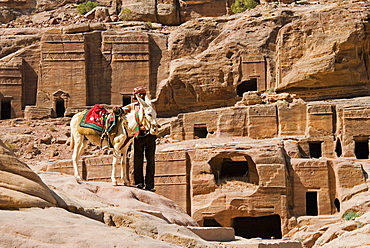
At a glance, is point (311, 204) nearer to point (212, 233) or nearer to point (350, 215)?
point (350, 215)

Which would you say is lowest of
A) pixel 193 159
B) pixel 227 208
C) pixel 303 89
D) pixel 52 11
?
pixel 227 208

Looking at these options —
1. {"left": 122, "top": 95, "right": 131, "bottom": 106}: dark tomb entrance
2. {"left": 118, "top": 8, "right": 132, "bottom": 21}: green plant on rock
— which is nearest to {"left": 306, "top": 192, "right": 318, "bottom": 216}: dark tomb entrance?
{"left": 122, "top": 95, "right": 131, "bottom": 106}: dark tomb entrance

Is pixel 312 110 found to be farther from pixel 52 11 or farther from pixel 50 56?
pixel 52 11

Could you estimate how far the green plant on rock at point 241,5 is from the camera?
5559 cm

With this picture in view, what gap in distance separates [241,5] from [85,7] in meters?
12.8

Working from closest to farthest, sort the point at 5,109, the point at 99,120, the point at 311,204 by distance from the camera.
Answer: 1. the point at 99,120
2. the point at 311,204
3. the point at 5,109

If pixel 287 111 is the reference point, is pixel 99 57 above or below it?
above

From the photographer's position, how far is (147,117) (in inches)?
723

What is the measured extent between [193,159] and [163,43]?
66.6ft

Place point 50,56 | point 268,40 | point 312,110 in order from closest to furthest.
Result: point 312,110
point 268,40
point 50,56

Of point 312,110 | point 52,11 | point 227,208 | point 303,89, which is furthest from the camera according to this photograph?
point 52,11

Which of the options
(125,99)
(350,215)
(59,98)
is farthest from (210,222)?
(59,98)

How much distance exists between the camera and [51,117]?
49.3 metres

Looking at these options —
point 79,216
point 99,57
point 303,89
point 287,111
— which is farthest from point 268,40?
point 79,216
